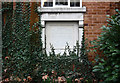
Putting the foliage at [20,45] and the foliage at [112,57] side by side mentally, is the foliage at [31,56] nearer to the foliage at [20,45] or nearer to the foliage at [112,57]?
the foliage at [20,45]

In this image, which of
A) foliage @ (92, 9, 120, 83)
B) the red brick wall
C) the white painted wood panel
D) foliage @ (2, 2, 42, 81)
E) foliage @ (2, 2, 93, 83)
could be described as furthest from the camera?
the white painted wood panel

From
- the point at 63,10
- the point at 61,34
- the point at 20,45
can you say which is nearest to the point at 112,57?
the point at 61,34

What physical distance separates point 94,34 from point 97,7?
940 mm

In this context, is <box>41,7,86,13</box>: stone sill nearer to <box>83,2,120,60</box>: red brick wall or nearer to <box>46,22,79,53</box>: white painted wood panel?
<box>83,2,120,60</box>: red brick wall

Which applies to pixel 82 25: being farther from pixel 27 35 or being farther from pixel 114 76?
pixel 114 76

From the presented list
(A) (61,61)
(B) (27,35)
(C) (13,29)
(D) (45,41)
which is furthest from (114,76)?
(C) (13,29)

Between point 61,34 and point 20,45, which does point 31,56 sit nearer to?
point 20,45

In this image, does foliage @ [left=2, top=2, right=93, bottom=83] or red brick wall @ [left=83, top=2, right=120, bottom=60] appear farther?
red brick wall @ [left=83, top=2, right=120, bottom=60]

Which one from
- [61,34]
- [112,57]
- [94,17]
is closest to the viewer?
[112,57]

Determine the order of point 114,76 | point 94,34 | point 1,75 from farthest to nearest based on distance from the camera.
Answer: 1. point 94,34
2. point 1,75
3. point 114,76

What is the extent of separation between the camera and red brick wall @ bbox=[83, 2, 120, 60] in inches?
207

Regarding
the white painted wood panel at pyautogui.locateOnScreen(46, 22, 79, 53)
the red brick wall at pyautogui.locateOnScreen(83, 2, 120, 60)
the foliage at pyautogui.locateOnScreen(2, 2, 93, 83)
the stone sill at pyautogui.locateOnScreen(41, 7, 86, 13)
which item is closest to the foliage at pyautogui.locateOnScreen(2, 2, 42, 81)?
the foliage at pyautogui.locateOnScreen(2, 2, 93, 83)

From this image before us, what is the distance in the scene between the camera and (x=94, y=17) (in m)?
5.30

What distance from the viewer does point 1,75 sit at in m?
4.90
